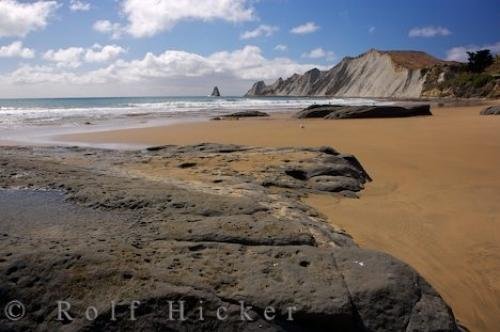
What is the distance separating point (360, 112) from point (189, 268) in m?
20.4

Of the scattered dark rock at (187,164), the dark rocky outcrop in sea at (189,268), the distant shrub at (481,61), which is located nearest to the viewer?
the dark rocky outcrop in sea at (189,268)

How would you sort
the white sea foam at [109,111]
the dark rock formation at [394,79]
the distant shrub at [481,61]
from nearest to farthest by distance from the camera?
the white sea foam at [109,111] → the dark rock formation at [394,79] → the distant shrub at [481,61]

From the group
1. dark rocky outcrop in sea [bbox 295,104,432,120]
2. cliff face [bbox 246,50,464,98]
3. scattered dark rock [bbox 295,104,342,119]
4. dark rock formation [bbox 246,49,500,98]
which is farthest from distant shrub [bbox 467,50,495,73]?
scattered dark rock [bbox 295,104,342,119]

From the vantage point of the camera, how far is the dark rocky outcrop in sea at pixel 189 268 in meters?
2.20

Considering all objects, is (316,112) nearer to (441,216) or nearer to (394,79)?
(441,216)

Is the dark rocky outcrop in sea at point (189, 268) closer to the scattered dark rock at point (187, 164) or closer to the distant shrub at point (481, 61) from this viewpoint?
the scattered dark rock at point (187, 164)

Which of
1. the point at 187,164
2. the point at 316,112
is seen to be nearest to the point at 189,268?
the point at 187,164

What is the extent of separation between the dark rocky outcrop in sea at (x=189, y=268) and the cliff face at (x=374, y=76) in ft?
222

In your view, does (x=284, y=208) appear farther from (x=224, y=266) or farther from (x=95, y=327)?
(x=95, y=327)

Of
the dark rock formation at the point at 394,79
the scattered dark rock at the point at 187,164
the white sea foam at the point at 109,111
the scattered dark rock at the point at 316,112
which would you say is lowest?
the white sea foam at the point at 109,111

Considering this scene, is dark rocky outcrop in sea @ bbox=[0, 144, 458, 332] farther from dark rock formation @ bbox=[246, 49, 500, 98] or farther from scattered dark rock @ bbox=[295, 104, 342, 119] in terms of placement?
dark rock formation @ bbox=[246, 49, 500, 98]

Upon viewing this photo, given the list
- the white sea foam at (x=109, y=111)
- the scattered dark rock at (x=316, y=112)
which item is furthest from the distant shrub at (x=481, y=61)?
the scattered dark rock at (x=316, y=112)

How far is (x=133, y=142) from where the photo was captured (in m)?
12.1

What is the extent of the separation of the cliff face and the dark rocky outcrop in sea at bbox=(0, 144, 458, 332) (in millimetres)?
67776
